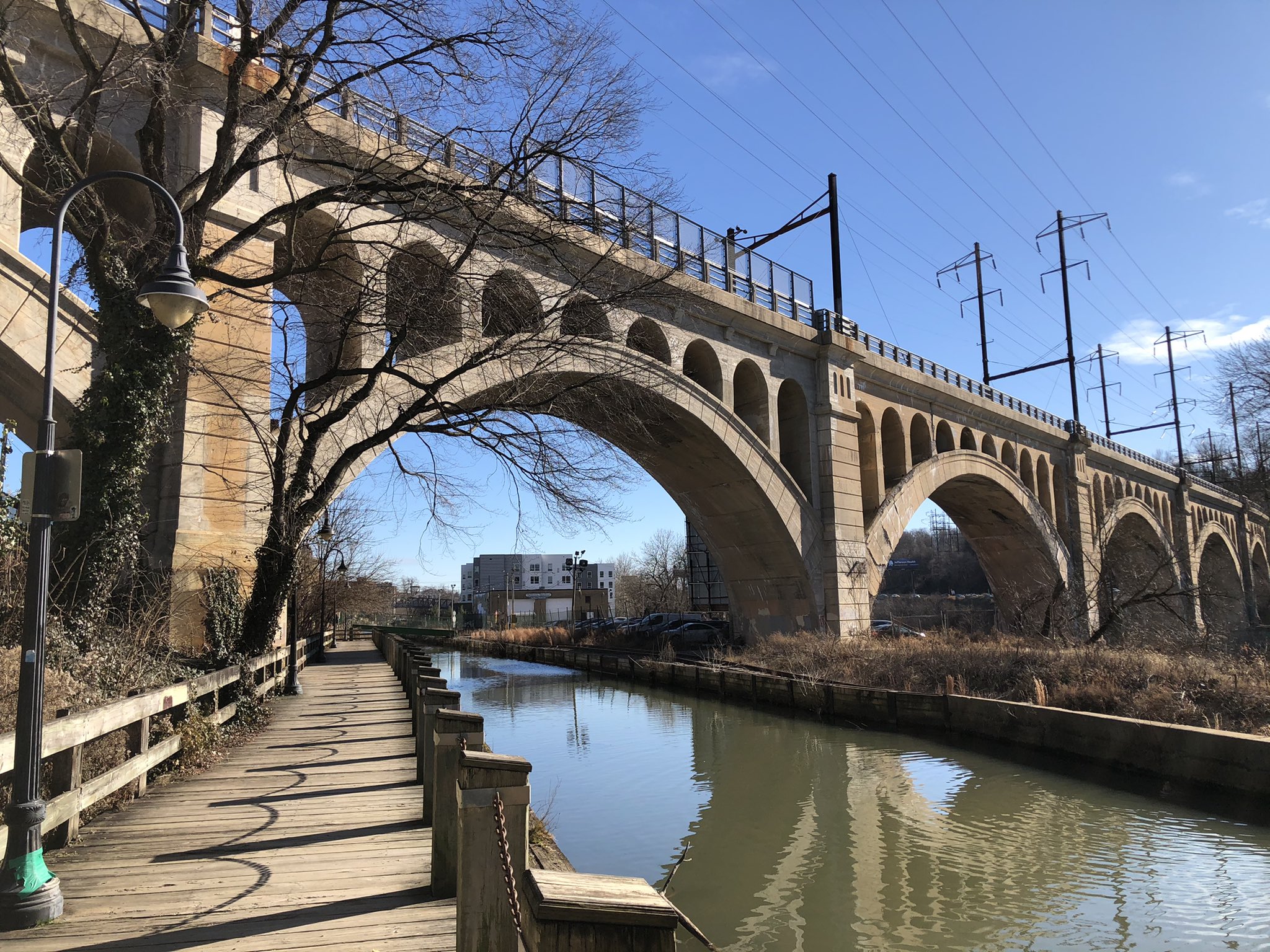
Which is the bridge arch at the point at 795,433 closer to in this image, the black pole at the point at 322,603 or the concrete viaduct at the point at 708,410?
the concrete viaduct at the point at 708,410

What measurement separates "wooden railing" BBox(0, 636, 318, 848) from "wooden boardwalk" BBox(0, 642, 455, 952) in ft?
0.92

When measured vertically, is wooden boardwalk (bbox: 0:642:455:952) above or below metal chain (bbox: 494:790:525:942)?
below

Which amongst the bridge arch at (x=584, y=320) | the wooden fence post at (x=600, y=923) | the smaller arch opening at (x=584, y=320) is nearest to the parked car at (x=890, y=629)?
the bridge arch at (x=584, y=320)

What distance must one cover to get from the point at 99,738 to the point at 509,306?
9.03 m

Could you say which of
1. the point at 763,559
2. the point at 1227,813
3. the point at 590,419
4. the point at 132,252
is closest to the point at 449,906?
the point at 132,252

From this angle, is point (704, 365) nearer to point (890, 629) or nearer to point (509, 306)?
point (509, 306)

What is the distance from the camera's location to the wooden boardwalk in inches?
159

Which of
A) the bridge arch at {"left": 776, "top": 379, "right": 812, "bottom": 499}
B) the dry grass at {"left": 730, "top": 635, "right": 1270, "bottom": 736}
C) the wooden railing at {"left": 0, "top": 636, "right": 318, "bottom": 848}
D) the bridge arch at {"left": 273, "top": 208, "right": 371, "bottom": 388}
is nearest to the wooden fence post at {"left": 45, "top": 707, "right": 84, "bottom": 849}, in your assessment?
the wooden railing at {"left": 0, "top": 636, "right": 318, "bottom": 848}

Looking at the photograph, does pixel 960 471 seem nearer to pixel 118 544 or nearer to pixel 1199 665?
pixel 1199 665

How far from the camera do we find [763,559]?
27.5 m

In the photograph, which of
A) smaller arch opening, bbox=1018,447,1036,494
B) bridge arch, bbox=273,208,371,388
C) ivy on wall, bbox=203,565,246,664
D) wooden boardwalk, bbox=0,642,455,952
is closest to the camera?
wooden boardwalk, bbox=0,642,455,952

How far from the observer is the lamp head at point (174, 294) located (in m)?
4.88

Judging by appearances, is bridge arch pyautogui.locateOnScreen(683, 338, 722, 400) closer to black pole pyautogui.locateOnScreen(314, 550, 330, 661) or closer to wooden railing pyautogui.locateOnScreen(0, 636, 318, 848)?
black pole pyautogui.locateOnScreen(314, 550, 330, 661)

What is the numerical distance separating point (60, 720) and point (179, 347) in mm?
5263
